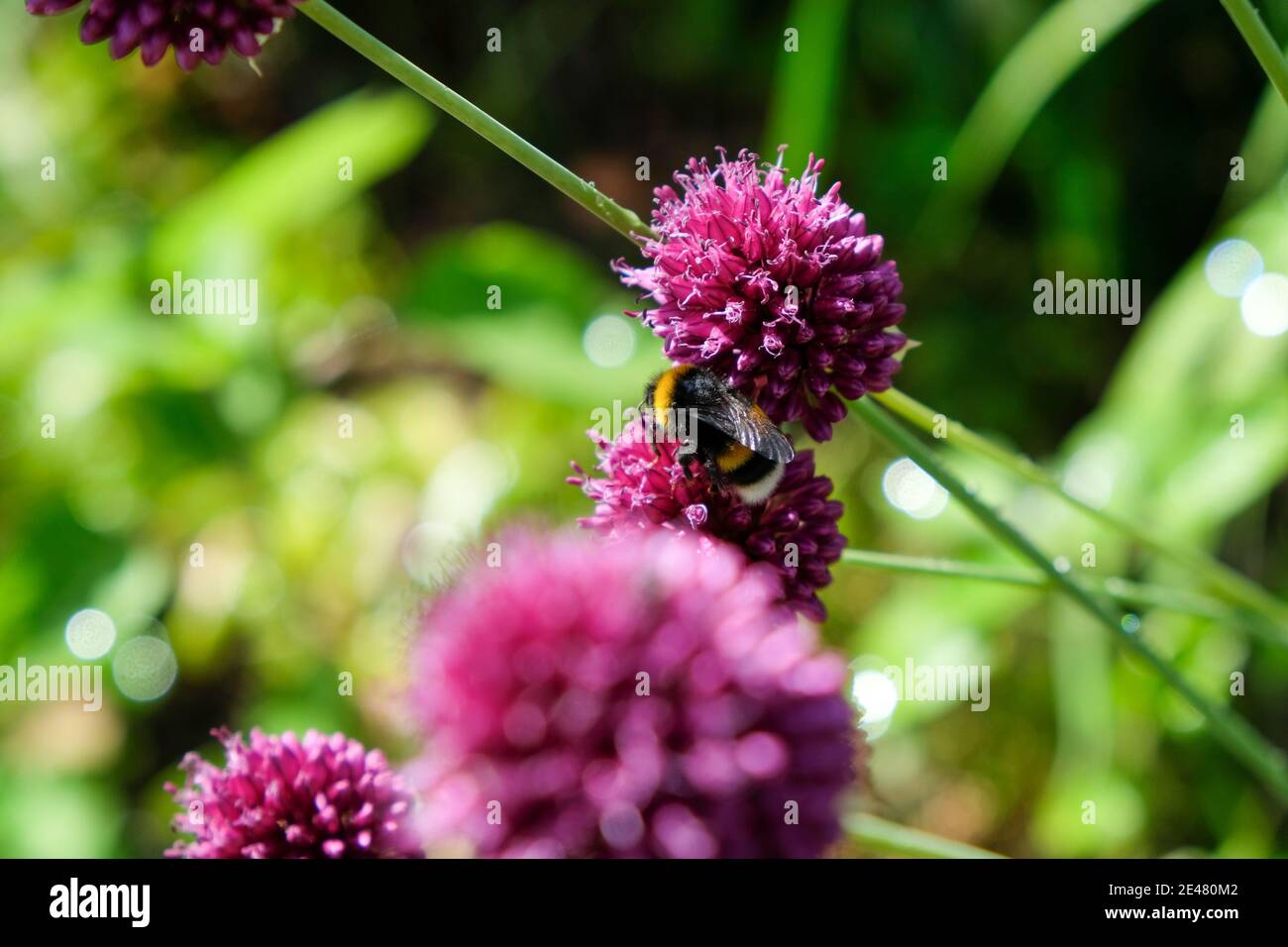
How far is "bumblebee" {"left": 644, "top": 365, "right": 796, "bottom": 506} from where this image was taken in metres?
0.96

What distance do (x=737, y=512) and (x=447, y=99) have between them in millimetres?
406

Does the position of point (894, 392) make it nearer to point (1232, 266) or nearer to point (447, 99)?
point (447, 99)

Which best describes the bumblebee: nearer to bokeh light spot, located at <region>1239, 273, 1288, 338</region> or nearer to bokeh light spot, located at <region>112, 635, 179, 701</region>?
bokeh light spot, located at <region>1239, 273, 1288, 338</region>

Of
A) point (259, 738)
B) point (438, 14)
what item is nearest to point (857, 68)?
point (438, 14)

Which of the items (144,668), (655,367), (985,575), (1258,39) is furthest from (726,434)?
(144,668)

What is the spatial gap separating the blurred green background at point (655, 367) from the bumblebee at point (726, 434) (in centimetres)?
79

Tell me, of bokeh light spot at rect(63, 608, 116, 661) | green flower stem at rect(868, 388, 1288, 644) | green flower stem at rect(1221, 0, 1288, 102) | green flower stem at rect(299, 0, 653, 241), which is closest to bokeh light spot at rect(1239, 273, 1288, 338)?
green flower stem at rect(868, 388, 1288, 644)

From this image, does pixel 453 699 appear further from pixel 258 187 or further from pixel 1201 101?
pixel 1201 101

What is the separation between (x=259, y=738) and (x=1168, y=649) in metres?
1.41

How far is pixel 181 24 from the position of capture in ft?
3.15

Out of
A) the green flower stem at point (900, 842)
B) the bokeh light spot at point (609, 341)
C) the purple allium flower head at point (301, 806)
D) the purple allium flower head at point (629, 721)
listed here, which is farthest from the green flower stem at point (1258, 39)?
the bokeh light spot at point (609, 341)

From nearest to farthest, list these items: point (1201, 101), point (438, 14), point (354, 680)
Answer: point (354, 680) < point (1201, 101) < point (438, 14)

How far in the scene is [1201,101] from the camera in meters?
2.49
